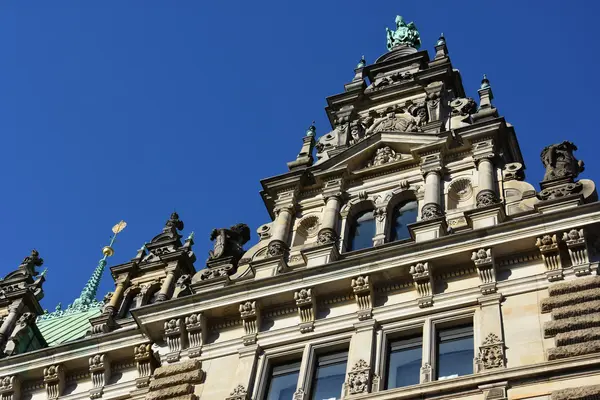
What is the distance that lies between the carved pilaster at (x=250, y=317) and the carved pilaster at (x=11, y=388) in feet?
19.3

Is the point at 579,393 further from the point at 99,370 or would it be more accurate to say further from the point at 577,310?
the point at 99,370

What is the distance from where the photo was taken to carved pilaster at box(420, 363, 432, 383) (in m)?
19.8

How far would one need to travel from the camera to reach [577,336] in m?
19.0

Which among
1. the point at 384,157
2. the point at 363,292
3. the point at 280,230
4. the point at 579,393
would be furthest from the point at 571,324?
the point at 384,157

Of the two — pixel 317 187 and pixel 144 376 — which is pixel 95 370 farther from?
pixel 317 187

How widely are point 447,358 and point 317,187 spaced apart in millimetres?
7840

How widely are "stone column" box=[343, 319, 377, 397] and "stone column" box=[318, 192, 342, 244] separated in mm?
3183

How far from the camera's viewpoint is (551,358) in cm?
1880

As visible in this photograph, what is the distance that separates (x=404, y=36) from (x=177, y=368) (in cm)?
1654

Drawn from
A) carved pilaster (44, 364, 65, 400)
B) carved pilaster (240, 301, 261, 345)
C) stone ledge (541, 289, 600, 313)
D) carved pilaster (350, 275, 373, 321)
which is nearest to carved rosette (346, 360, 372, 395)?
carved pilaster (350, 275, 373, 321)

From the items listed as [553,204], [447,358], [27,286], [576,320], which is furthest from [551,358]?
[27,286]

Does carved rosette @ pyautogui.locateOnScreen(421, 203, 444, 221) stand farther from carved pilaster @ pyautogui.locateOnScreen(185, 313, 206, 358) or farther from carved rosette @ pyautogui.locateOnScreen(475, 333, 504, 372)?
carved pilaster @ pyautogui.locateOnScreen(185, 313, 206, 358)

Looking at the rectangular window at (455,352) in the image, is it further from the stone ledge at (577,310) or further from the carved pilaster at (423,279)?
the stone ledge at (577,310)

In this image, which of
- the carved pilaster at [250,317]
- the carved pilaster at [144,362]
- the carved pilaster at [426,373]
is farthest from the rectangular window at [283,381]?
the carved pilaster at [144,362]
